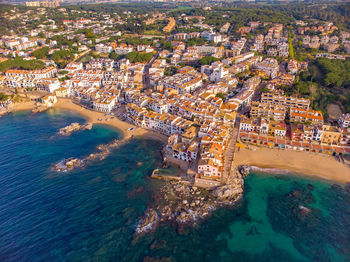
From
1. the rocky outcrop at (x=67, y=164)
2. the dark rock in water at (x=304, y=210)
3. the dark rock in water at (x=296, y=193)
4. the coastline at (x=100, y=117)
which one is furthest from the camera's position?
the coastline at (x=100, y=117)

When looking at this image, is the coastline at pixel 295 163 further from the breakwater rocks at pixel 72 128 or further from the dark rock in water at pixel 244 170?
the breakwater rocks at pixel 72 128

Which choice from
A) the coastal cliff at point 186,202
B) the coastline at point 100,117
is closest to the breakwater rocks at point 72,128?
the coastline at point 100,117

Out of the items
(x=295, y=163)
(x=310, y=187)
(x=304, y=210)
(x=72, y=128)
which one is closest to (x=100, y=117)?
(x=72, y=128)

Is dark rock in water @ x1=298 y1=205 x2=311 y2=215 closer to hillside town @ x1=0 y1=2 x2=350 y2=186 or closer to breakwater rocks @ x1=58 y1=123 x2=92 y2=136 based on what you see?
hillside town @ x1=0 y1=2 x2=350 y2=186

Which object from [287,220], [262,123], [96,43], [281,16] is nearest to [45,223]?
[287,220]

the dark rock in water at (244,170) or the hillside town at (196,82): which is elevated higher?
the hillside town at (196,82)

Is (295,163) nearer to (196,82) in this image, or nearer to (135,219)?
(135,219)

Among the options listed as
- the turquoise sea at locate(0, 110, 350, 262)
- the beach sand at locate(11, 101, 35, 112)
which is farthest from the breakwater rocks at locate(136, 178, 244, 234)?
the beach sand at locate(11, 101, 35, 112)
